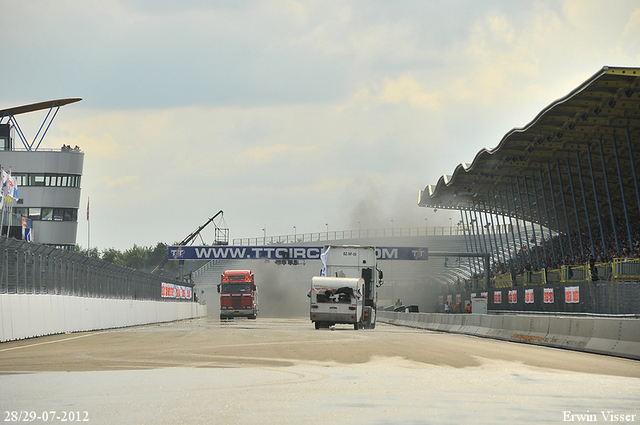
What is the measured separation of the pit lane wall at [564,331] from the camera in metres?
17.5

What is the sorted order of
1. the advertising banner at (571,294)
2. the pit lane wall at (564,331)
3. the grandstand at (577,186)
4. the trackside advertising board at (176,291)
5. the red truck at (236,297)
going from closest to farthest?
the pit lane wall at (564,331) → the advertising banner at (571,294) → the grandstand at (577,186) → the trackside advertising board at (176,291) → the red truck at (236,297)

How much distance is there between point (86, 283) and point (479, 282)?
118ft

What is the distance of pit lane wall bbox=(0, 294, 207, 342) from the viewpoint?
2227 centimetres

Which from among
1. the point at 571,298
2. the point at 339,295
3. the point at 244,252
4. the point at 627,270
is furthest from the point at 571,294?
the point at 244,252

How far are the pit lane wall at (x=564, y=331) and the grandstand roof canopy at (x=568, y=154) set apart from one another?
12287mm

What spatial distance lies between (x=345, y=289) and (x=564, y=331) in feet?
43.5

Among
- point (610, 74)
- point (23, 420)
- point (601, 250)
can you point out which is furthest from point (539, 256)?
point (23, 420)

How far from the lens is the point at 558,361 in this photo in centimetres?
1559

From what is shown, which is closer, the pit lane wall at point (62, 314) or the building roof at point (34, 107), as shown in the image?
the pit lane wall at point (62, 314)

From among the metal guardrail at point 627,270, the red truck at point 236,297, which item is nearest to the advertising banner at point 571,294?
the metal guardrail at point 627,270

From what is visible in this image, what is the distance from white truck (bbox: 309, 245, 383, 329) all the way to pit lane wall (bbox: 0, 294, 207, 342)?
8758 millimetres

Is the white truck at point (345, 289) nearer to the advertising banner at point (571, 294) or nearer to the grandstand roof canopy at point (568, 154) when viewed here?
the advertising banner at point (571, 294)

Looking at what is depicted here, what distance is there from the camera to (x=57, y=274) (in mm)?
28234

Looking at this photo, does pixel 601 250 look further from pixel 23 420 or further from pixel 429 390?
pixel 23 420
